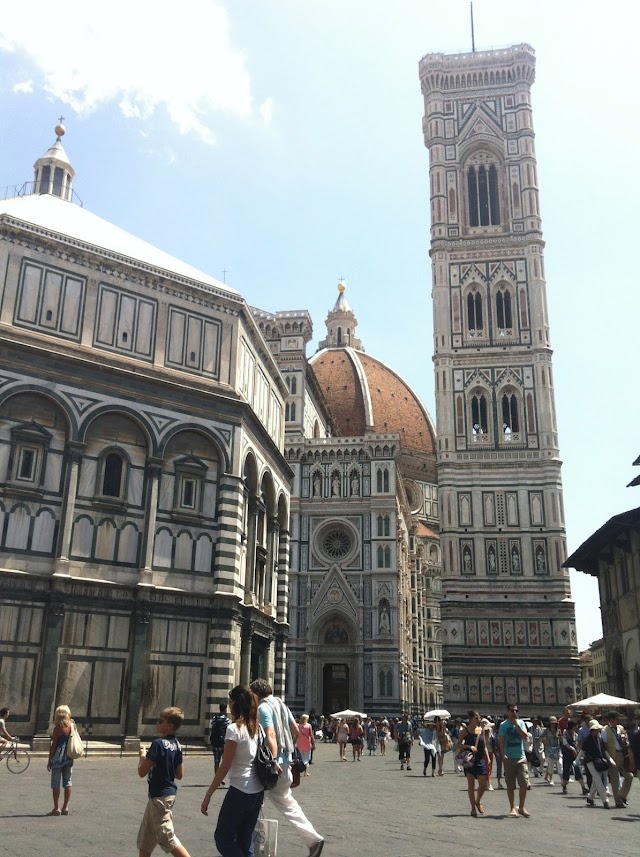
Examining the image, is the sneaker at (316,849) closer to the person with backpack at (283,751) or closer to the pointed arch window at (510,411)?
the person with backpack at (283,751)

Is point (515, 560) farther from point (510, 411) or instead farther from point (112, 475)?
point (112, 475)

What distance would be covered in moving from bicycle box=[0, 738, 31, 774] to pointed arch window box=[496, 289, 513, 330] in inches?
1652

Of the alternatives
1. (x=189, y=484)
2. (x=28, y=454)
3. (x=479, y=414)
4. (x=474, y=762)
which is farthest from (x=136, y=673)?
(x=479, y=414)

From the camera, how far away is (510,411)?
51.4 metres

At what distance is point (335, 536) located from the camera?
53.3m

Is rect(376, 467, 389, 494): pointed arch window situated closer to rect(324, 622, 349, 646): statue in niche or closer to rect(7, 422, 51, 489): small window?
rect(324, 622, 349, 646): statue in niche

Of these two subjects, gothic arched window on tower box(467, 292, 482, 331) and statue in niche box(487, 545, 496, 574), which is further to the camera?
gothic arched window on tower box(467, 292, 482, 331)

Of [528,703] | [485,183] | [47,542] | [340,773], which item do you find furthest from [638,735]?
[485,183]

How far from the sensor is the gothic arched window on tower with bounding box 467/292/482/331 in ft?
176

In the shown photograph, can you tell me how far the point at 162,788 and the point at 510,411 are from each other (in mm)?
47224

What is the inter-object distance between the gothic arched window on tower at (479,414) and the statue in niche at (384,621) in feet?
40.2

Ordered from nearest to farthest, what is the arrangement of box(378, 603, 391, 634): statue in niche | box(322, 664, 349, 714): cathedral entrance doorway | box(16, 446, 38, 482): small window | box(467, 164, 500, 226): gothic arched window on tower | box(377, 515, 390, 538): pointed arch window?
1. box(16, 446, 38, 482): small window
2. box(378, 603, 391, 634): statue in niche
3. box(322, 664, 349, 714): cathedral entrance doorway
4. box(377, 515, 390, 538): pointed arch window
5. box(467, 164, 500, 226): gothic arched window on tower

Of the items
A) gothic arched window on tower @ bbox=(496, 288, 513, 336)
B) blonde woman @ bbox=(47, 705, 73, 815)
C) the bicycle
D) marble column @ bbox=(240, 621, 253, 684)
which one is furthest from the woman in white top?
gothic arched window on tower @ bbox=(496, 288, 513, 336)

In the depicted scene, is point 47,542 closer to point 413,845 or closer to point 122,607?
point 122,607
